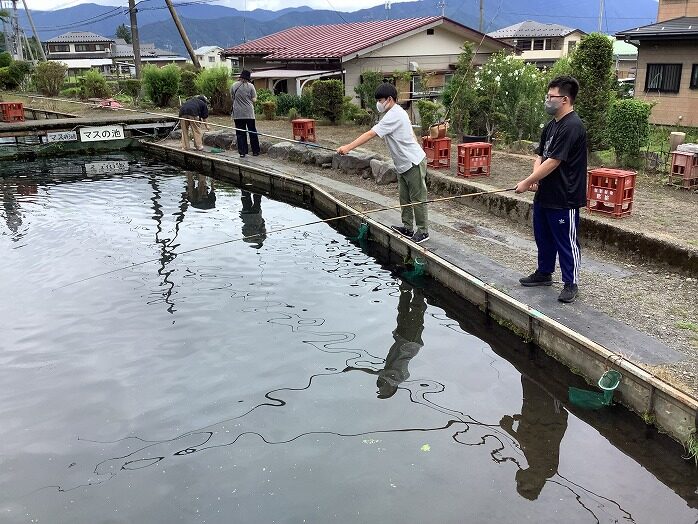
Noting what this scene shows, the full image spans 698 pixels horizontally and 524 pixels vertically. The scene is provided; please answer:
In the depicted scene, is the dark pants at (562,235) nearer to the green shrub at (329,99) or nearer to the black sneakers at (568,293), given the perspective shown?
the black sneakers at (568,293)

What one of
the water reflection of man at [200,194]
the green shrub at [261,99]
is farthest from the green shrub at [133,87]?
the water reflection of man at [200,194]

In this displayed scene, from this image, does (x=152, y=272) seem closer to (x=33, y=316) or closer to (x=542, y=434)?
(x=33, y=316)

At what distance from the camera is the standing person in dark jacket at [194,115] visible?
1525 centimetres

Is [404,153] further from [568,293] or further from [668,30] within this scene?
[668,30]

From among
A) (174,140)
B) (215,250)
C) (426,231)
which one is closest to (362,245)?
(426,231)

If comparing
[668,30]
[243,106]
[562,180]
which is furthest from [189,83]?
[562,180]

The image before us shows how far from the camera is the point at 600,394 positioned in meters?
4.68

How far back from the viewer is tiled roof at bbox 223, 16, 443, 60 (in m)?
22.3

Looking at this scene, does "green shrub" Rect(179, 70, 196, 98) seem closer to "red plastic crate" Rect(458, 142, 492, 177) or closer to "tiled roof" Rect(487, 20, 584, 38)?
"red plastic crate" Rect(458, 142, 492, 177)

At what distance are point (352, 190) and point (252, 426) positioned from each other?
694 cm

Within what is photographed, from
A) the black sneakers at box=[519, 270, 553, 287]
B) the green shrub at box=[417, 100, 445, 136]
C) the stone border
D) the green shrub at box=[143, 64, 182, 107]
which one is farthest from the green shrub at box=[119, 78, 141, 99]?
the black sneakers at box=[519, 270, 553, 287]

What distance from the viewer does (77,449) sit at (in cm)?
446

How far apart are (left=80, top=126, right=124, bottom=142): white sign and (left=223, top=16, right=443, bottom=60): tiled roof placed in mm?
8209

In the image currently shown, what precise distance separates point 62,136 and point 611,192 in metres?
15.8
